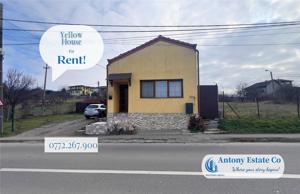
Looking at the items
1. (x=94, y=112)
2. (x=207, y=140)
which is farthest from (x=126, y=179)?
(x=94, y=112)

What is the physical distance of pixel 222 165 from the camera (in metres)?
7.41

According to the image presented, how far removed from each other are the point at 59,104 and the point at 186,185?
37.7 m

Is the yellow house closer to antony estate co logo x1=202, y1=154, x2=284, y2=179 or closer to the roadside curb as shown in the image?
the roadside curb

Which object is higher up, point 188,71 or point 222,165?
point 188,71

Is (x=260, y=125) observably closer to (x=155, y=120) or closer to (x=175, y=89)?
(x=175, y=89)

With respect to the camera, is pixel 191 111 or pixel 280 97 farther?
pixel 280 97

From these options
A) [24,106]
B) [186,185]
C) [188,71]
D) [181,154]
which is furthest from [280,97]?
[186,185]

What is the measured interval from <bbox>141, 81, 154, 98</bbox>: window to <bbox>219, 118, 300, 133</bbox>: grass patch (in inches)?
186

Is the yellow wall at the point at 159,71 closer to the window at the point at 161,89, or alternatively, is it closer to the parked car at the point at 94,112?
the window at the point at 161,89

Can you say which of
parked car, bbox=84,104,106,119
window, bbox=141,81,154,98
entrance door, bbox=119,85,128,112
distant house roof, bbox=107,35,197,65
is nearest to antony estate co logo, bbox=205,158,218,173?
window, bbox=141,81,154,98

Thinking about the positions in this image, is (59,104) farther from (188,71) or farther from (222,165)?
(222,165)

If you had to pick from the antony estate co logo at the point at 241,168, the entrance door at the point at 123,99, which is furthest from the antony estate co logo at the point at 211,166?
the entrance door at the point at 123,99

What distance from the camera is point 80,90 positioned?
58.8 meters

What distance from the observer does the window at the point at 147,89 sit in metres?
20.2
